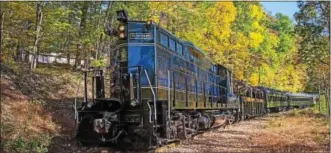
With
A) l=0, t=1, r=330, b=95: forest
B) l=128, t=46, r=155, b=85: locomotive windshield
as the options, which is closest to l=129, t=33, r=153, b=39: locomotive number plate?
l=128, t=46, r=155, b=85: locomotive windshield

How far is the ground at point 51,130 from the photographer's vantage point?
10.8m

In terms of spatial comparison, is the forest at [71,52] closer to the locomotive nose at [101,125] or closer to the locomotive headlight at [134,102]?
the locomotive nose at [101,125]

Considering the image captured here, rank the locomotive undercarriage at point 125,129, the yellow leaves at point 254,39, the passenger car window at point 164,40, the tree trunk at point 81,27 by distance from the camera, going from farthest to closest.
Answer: the yellow leaves at point 254,39 < the tree trunk at point 81,27 < the passenger car window at point 164,40 < the locomotive undercarriage at point 125,129

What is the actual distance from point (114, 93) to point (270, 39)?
3840 cm

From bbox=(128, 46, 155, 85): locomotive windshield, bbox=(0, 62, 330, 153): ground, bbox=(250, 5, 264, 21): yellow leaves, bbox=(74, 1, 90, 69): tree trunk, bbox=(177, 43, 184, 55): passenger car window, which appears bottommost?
bbox=(0, 62, 330, 153): ground

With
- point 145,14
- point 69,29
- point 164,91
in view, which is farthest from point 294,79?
point 164,91

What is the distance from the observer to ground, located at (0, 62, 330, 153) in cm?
1080

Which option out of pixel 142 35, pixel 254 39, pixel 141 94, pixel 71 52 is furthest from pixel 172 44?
pixel 254 39

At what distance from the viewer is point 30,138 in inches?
448

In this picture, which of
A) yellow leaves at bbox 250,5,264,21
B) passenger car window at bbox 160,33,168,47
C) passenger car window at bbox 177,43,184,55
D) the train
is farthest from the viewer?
yellow leaves at bbox 250,5,264,21

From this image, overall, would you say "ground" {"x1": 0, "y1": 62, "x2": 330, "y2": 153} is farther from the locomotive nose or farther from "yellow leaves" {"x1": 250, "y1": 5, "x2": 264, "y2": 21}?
"yellow leaves" {"x1": 250, "y1": 5, "x2": 264, "y2": 21}

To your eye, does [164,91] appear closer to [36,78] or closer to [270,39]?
[36,78]

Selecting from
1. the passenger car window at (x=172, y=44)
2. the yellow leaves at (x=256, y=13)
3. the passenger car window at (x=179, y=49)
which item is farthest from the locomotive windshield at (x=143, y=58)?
the yellow leaves at (x=256, y=13)

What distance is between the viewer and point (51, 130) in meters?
13.1
